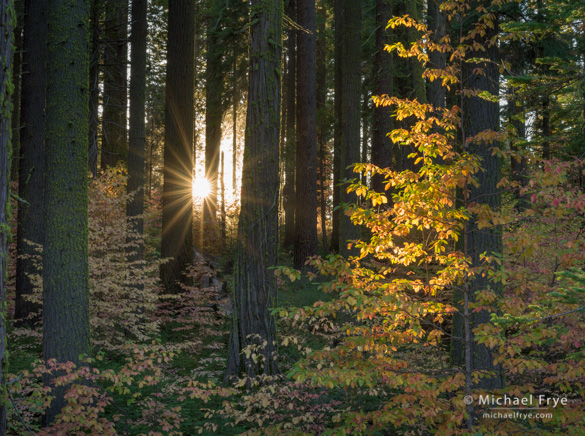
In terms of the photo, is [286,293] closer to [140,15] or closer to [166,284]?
[166,284]

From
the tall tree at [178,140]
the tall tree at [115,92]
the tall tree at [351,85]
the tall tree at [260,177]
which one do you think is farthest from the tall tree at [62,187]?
the tall tree at [115,92]

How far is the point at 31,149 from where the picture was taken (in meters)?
11.2

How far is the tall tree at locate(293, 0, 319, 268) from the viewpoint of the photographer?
15008mm

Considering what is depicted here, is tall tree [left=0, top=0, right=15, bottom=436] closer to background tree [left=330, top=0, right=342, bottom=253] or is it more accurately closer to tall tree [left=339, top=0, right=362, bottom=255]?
tall tree [left=339, top=0, right=362, bottom=255]

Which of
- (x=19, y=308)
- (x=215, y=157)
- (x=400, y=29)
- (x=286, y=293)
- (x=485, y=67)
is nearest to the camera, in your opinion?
(x=485, y=67)

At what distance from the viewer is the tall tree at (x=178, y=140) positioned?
456 inches

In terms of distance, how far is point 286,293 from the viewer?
1402 centimetres

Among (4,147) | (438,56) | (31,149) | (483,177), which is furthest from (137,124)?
(4,147)

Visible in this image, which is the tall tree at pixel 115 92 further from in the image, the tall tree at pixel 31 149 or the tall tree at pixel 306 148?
the tall tree at pixel 306 148

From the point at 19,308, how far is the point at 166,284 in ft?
11.9

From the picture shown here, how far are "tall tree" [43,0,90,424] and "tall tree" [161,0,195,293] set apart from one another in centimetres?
570

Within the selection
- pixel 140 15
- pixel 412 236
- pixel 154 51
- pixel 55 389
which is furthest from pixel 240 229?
pixel 154 51

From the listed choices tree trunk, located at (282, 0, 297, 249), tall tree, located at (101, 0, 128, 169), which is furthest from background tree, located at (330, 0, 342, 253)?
tall tree, located at (101, 0, 128, 169)

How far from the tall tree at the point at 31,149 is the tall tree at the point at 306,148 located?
7.56 meters
